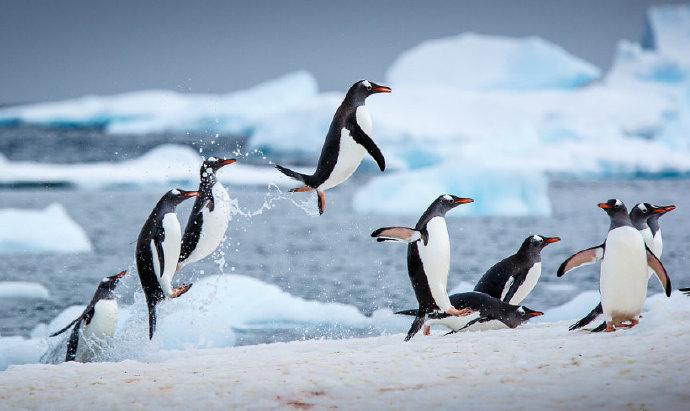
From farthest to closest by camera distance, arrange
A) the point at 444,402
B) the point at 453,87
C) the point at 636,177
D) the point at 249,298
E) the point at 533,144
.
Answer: the point at 453,87, the point at 636,177, the point at 533,144, the point at 249,298, the point at 444,402

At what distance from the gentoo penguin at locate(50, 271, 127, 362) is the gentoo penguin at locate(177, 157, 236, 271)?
0.67m

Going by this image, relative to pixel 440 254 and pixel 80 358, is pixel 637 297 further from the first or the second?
pixel 80 358

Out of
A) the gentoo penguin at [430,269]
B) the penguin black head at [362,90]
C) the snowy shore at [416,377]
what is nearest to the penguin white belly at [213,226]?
the snowy shore at [416,377]

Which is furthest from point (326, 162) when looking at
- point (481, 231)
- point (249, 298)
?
point (481, 231)

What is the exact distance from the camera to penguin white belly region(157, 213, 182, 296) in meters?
5.26

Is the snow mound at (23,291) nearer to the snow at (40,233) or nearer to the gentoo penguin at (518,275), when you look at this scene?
the snow at (40,233)

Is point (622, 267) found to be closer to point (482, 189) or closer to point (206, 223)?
point (206, 223)

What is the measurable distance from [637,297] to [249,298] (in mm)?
4354

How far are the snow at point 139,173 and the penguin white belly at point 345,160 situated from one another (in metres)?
20.8

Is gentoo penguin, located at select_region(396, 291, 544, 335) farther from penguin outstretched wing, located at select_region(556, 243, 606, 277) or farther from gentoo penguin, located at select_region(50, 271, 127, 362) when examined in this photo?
gentoo penguin, located at select_region(50, 271, 127, 362)

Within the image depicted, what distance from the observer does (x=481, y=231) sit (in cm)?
2008

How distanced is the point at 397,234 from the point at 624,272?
3.77 feet

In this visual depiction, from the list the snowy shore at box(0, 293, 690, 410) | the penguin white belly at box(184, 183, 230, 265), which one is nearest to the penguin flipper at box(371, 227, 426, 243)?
the snowy shore at box(0, 293, 690, 410)

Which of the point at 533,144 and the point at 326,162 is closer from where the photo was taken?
the point at 326,162
